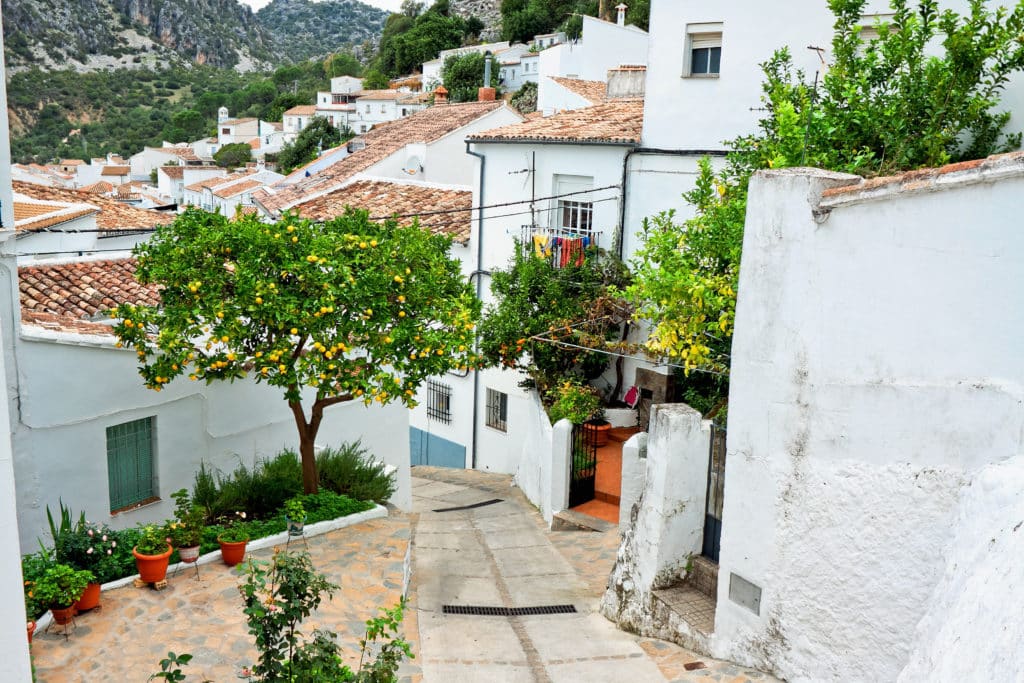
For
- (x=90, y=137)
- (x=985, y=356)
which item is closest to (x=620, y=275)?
(x=985, y=356)

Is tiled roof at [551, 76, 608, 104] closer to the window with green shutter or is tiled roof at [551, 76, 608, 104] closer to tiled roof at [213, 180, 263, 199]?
the window with green shutter

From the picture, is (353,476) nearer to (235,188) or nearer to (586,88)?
(586,88)

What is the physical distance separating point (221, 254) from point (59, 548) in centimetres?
368

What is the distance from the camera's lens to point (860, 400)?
7.36 metres

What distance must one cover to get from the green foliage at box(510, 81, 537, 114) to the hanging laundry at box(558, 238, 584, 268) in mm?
33660

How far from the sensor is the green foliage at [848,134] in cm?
1014

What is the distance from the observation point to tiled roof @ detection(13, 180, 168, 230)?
2000 centimetres

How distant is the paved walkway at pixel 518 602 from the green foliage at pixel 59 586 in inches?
134

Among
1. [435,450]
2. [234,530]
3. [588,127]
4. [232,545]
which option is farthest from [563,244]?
[232,545]

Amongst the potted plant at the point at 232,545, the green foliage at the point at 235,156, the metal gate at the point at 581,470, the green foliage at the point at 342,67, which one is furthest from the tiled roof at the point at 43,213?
the green foliage at the point at 342,67

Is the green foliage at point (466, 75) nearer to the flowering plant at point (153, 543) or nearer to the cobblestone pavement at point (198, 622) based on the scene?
the cobblestone pavement at point (198, 622)

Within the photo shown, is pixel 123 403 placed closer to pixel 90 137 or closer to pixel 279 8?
pixel 90 137

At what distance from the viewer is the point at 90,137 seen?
9281cm

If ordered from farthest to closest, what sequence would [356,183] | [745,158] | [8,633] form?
[356,183] → [745,158] → [8,633]
